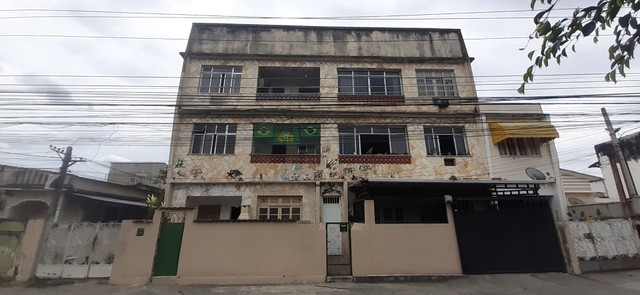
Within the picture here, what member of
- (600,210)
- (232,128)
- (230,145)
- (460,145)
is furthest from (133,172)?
(600,210)

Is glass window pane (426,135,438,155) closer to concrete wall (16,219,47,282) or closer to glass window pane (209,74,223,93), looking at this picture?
glass window pane (209,74,223,93)

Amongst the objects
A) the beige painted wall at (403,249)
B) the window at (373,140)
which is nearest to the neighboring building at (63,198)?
the window at (373,140)

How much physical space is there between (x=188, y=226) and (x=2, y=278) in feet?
15.9

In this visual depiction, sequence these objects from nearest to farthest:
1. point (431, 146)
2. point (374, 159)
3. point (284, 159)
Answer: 1. point (284, 159)
2. point (374, 159)
3. point (431, 146)

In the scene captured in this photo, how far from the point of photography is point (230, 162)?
13.3 m

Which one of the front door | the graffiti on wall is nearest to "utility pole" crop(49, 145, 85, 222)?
the graffiti on wall

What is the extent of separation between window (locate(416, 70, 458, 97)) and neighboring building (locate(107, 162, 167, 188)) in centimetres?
2346

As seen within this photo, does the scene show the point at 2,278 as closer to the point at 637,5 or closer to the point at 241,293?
the point at 241,293

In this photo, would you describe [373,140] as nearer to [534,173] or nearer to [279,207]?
[279,207]

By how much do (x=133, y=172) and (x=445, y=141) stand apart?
29.1m

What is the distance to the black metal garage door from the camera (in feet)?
30.7

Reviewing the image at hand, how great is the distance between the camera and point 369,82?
15.4 m

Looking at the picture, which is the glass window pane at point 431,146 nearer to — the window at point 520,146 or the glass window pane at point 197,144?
the window at point 520,146

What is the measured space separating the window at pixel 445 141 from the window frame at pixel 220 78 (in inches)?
346
